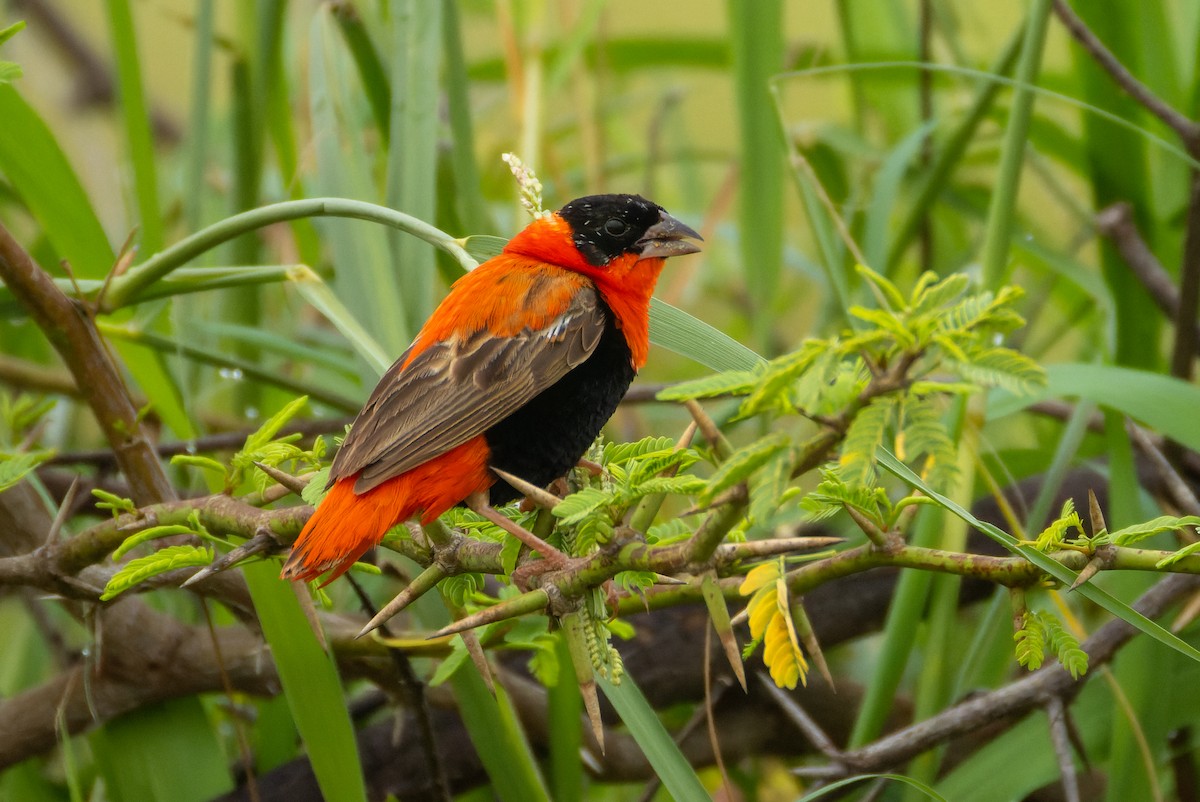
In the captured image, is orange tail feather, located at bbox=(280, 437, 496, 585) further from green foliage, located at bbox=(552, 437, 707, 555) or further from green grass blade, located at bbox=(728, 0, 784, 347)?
green grass blade, located at bbox=(728, 0, 784, 347)

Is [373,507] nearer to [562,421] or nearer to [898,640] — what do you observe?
[562,421]

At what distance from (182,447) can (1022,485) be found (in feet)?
6.55

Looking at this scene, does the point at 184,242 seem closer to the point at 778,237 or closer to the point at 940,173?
the point at 778,237

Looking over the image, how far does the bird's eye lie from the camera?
2.01 meters

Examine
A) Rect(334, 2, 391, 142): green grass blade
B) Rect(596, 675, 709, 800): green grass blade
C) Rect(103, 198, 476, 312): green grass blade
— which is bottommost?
Rect(596, 675, 709, 800): green grass blade

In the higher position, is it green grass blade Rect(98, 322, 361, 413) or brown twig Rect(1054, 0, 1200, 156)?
brown twig Rect(1054, 0, 1200, 156)

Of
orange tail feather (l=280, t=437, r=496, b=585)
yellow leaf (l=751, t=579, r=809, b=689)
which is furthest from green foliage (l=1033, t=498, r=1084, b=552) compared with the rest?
orange tail feather (l=280, t=437, r=496, b=585)

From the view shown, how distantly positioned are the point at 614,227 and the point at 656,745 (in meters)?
0.95

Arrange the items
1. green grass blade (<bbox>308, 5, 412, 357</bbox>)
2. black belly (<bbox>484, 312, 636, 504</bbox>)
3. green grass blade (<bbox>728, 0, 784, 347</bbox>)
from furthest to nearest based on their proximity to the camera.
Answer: green grass blade (<bbox>728, 0, 784, 347</bbox>) < green grass blade (<bbox>308, 5, 412, 357</bbox>) < black belly (<bbox>484, 312, 636, 504</bbox>)

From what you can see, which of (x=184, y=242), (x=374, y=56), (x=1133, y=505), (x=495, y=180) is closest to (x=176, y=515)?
(x=184, y=242)

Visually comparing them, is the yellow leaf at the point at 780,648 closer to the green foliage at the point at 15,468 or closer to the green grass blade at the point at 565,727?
the green grass blade at the point at 565,727

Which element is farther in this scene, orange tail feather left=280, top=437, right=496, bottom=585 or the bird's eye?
the bird's eye

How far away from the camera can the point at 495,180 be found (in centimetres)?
422

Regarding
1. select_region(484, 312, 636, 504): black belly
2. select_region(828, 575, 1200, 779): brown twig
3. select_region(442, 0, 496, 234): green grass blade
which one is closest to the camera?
select_region(484, 312, 636, 504): black belly
